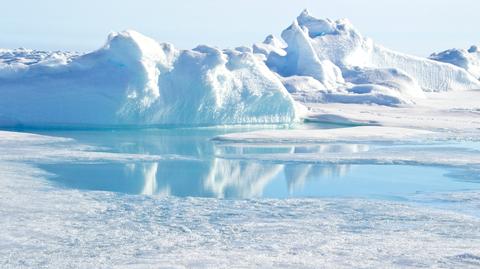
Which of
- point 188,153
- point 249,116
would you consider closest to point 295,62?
point 249,116

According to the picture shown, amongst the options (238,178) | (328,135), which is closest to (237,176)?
(238,178)

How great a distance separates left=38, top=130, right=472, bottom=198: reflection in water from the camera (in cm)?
877

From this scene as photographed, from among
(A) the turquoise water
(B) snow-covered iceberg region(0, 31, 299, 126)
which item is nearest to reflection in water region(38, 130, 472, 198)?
(A) the turquoise water

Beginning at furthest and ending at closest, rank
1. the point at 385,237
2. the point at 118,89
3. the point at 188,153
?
the point at 118,89
the point at 188,153
the point at 385,237

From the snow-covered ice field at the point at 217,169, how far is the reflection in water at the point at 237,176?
0.04 metres

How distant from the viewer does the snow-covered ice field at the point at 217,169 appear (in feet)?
19.0

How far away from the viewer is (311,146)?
13734 millimetres

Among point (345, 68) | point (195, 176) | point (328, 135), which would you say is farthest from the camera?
point (345, 68)

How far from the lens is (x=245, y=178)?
9.76 m

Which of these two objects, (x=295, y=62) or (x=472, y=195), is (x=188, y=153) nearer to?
(x=472, y=195)

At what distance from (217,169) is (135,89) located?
5.31 m

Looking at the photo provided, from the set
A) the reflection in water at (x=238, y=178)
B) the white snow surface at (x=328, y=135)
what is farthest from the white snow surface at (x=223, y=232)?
the white snow surface at (x=328, y=135)

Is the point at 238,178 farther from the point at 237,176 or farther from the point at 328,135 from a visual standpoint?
the point at 328,135

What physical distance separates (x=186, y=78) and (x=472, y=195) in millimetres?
8872
